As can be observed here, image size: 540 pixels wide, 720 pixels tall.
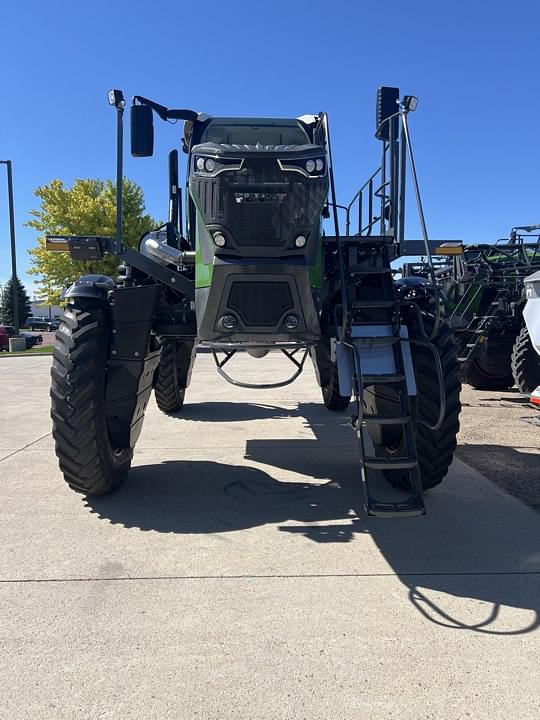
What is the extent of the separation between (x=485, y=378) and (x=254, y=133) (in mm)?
7458

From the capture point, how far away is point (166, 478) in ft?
16.0

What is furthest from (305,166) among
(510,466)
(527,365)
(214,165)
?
(527,365)

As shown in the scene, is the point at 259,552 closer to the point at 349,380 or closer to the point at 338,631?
the point at 338,631

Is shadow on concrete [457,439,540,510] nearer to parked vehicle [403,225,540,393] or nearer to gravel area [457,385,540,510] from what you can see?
gravel area [457,385,540,510]

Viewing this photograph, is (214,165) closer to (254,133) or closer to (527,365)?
(254,133)

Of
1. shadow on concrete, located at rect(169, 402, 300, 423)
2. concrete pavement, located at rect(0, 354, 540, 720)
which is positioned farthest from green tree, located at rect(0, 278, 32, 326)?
concrete pavement, located at rect(0, 354, 540, 720)

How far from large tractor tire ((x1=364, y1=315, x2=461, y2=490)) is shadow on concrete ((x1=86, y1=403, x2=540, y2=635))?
37 cm

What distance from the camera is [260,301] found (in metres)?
3.63

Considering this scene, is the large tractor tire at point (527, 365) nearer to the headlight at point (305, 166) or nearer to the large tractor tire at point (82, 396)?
the headlight at point (305, 166)

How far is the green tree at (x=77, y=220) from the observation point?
25797mm

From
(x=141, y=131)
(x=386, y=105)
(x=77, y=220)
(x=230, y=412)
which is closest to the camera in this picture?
(x=141, y=131)

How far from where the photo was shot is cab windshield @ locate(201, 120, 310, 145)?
181 inches

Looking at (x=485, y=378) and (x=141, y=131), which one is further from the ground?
(x=141, y=131)

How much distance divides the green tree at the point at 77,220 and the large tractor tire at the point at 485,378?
18.2 meters
